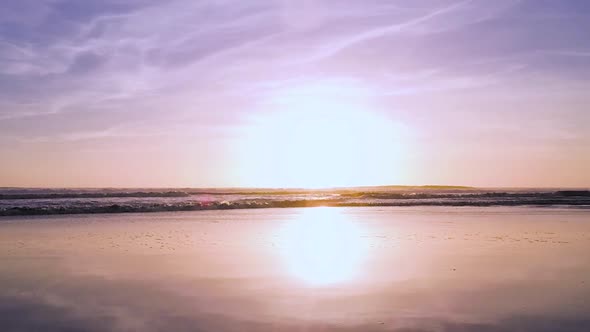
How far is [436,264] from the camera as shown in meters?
11.6

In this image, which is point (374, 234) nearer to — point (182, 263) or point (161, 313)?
point (182, 263)

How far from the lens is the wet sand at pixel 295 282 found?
284 inches

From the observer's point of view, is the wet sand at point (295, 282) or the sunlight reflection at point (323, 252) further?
the sunlight reflection at point (323, 252)

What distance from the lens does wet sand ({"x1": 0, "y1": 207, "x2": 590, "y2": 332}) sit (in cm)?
720

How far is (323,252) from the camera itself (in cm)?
1360

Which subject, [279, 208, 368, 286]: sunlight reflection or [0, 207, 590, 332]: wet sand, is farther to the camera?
[279, 208, 368, 286]: sunlight reflection

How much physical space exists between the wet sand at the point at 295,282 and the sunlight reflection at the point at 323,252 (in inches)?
1.6

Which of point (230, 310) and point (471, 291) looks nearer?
point (230, 310)

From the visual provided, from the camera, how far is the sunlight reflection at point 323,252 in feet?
34.7

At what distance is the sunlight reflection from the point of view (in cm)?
1056

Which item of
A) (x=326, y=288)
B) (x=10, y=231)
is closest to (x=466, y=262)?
(x=326, y=288)

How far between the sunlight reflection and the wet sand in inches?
1.6

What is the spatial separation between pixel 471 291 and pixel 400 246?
Result: 5744mm

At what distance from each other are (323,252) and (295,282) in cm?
385
